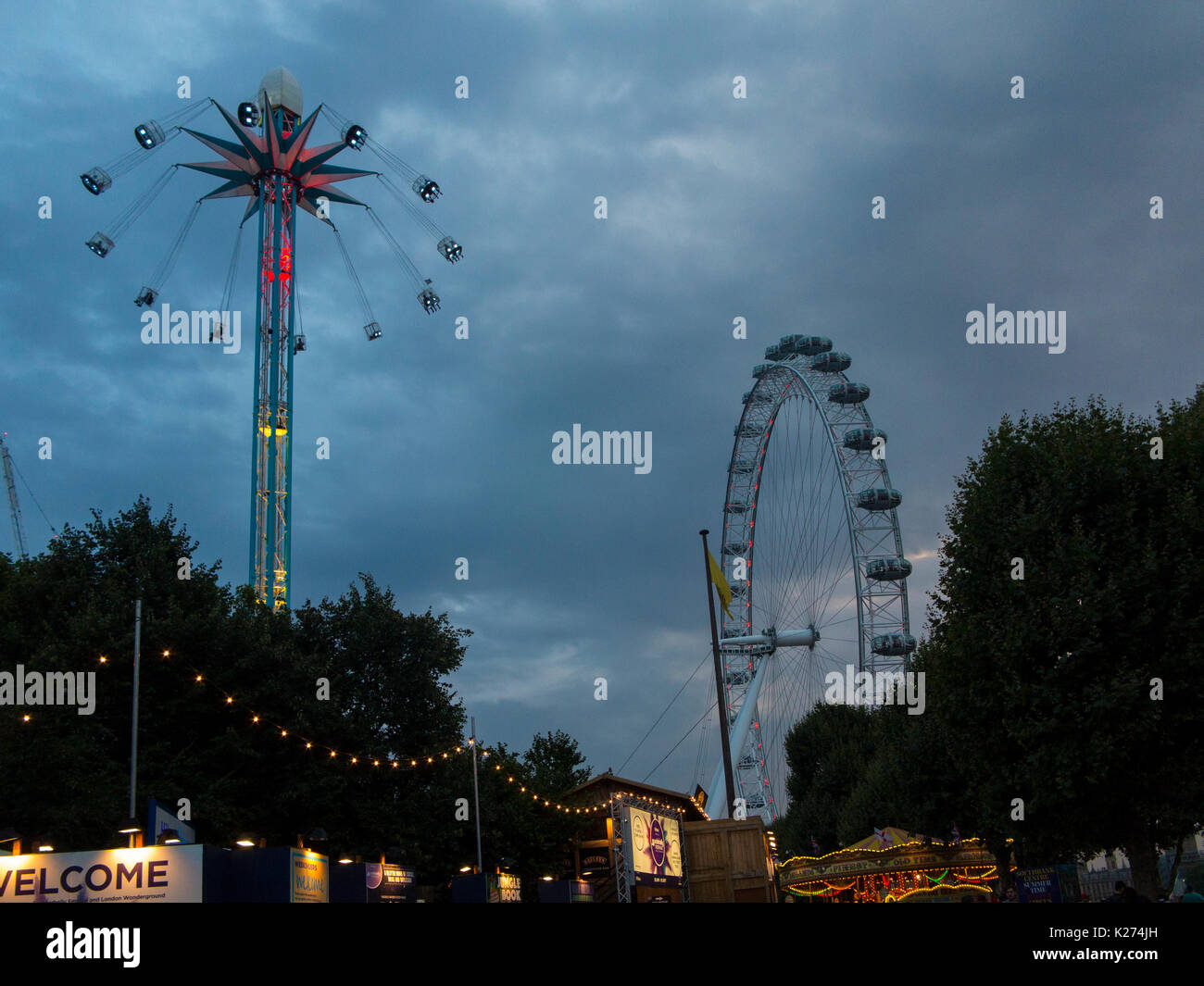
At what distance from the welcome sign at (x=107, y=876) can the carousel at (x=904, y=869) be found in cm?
2056

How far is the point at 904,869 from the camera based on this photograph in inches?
1052

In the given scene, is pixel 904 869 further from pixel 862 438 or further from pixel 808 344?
pixel 808 344

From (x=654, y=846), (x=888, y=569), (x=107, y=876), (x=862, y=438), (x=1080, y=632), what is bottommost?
(x=654, y=846)

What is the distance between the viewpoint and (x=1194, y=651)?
19.6 meters

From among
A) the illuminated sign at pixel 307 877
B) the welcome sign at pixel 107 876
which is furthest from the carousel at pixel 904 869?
the welcome sign at pixel 107 876

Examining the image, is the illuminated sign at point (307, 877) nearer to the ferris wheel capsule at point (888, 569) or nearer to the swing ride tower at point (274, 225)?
the swing ride tower at point (274, 225)

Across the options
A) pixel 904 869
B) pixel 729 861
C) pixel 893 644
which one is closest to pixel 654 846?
pixel 729 861

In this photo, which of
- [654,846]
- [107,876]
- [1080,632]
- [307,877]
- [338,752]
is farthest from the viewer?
[338,752]

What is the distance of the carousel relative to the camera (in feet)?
87.0

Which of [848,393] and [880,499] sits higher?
[848,393]

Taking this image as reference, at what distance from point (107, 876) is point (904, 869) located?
21637mm
